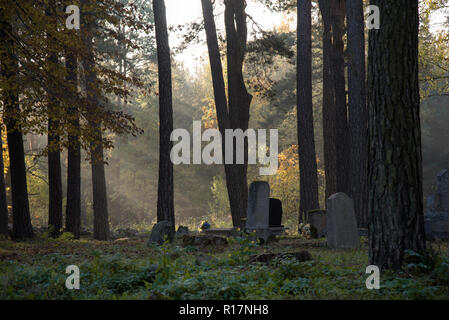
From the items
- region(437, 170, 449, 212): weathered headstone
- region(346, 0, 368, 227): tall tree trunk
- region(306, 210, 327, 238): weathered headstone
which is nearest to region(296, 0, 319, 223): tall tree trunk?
region(346, 0, 368, 227): tall tree trunk

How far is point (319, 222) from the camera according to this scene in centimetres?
1266

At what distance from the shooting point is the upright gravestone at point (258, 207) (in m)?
12.1

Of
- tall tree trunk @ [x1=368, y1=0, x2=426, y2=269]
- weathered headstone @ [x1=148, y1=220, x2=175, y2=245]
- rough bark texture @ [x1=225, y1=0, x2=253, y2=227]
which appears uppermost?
rough bark texture @ [x1=225, y1=0, x2=253, y2=227]

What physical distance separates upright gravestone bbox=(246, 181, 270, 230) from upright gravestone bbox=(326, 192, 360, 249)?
224 cm

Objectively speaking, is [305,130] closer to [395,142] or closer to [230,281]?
[395,142]

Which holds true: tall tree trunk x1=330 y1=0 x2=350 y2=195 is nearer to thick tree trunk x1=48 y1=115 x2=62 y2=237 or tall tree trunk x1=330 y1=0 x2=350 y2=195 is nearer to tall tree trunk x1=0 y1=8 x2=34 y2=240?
thick tree trunk x1=48 y1=115 x2=62 y2=237

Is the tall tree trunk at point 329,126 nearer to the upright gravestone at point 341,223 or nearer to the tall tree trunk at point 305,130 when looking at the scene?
the tall tree trunk at point 305,130

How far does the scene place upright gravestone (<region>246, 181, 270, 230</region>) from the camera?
12125 millimetres

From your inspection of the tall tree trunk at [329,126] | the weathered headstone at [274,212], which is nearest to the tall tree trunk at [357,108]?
the weathered headstone at [274,212]

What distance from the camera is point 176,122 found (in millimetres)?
43844

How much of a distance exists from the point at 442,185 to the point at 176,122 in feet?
106

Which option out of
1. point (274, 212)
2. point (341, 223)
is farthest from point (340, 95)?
point (341, 223)

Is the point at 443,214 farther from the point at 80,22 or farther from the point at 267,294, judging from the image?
the point at 80,22

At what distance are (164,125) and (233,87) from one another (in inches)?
178
